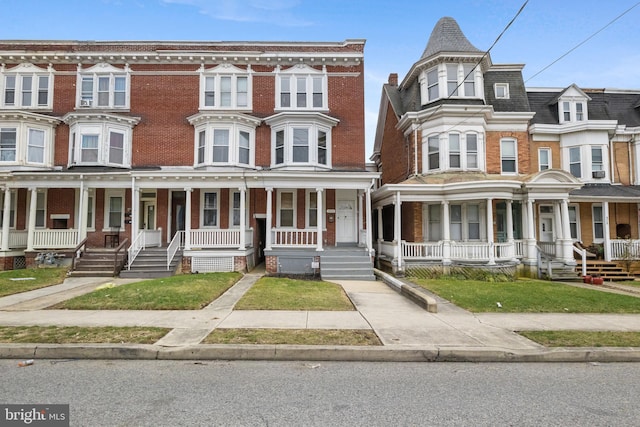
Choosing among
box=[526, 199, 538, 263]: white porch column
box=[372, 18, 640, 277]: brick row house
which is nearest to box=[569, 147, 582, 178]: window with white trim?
box=[372, 18, 640, 277]: brick row house

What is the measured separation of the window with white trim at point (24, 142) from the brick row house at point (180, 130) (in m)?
0.05

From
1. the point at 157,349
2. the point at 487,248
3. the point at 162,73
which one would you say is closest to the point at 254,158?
the point at 162,73

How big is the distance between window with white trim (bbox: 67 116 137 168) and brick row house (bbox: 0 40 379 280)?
0.06m

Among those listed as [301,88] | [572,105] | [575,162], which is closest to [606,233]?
[575,162]

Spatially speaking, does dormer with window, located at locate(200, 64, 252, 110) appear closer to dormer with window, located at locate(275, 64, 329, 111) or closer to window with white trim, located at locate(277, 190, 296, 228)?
dormer with window, located at locate(275, 64, 329, 111)

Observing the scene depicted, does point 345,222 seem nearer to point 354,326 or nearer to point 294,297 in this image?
point 294,297

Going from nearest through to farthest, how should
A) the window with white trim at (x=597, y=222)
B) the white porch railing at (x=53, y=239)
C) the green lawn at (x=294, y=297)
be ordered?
1. the green lawn at (x=294, y=297)
2. the white porch railing at (x=53, y=239)
3. the window with white trim at (x=597, y=222)

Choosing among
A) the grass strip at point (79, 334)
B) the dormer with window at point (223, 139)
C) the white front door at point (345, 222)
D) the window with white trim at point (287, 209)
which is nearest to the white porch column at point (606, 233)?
the white front door at point (345, 222)

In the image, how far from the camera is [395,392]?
13.8 feet

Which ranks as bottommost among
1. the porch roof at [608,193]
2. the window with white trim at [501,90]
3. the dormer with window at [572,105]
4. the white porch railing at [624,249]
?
the white porch railing at [624,249]

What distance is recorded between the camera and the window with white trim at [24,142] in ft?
54.2

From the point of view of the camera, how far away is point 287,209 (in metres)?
17.4

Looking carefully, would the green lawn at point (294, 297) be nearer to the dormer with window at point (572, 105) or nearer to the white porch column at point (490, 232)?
the white porch column at point (490, 232)

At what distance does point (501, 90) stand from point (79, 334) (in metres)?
21.0
